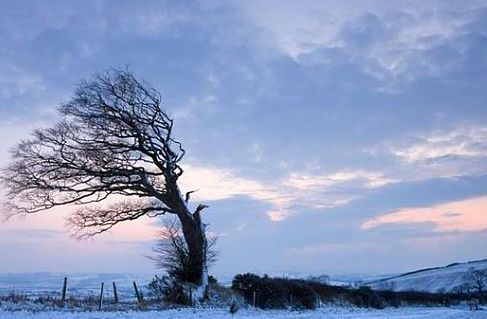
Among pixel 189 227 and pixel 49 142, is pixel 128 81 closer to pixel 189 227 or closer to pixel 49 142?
pixel 49 142

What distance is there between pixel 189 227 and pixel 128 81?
8.44m

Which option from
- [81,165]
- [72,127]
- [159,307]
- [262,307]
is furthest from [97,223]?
[262,307]

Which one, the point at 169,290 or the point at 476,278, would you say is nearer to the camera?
the point at 169,290

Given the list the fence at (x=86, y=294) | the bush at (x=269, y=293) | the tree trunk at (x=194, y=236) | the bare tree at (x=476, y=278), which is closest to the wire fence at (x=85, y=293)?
the fence at (x=86, y=294)

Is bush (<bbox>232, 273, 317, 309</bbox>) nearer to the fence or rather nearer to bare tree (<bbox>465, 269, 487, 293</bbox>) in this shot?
the fence

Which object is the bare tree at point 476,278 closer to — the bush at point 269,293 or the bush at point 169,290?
the bush at point 269,293

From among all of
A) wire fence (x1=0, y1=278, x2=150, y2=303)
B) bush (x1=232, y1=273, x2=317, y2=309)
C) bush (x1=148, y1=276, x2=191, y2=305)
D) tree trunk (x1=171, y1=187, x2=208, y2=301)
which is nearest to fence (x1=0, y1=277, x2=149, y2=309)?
wire fence (x1=0, y1=278, x2=150, y2=303)

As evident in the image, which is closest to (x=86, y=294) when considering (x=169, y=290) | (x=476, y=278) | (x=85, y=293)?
(x=85, y=293)

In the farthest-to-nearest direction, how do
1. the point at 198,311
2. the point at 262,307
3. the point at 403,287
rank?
the point at 403,287 → the point at 262,307 → the point at 198,311

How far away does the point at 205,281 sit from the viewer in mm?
27297

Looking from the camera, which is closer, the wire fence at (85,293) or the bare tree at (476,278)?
the wire fence at (85,293)

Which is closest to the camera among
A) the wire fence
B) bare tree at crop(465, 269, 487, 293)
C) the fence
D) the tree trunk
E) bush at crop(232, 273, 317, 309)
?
the fence

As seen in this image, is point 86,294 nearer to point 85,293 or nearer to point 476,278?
point 85,293

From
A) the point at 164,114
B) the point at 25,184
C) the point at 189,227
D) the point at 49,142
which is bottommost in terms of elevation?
the point at 189,227
